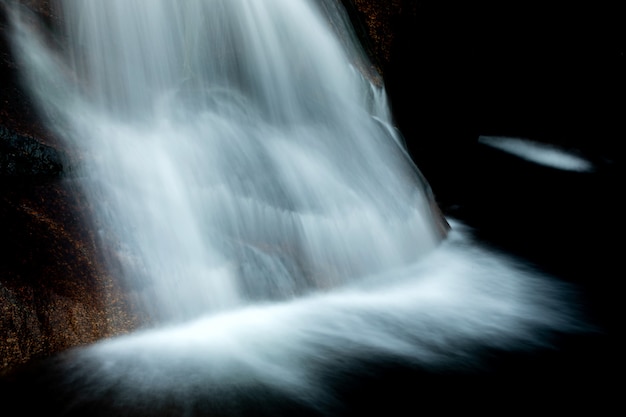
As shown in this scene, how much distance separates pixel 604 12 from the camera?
26.9 ft

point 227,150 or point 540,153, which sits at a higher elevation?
point 227,150

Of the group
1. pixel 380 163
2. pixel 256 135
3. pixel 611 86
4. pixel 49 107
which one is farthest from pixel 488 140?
pixel 49 107

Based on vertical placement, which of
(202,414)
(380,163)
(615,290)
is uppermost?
(380,163)

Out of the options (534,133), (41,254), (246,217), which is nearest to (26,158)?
(41,254)

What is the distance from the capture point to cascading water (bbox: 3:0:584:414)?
7.43 feet

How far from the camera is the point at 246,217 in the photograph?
2957mm

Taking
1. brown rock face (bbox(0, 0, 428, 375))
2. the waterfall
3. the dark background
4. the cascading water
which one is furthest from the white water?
brown rock face (bbox(0, 0, 428, 375))

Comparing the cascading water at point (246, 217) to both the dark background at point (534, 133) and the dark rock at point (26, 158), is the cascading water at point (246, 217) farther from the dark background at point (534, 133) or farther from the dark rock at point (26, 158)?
the dark background at point (534, 133)

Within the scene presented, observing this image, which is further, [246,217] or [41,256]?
[246,217]

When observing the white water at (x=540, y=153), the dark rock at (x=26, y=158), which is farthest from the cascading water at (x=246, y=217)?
the white water at (x=540, y=153)

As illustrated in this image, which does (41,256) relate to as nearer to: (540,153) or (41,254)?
(41,254)

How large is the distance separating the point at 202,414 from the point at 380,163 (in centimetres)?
272

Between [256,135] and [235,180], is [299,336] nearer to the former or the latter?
[235,180]

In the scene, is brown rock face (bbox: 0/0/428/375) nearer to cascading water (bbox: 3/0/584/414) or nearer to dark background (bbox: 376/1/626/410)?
cascading water (bbox: 3/0/584/414)
